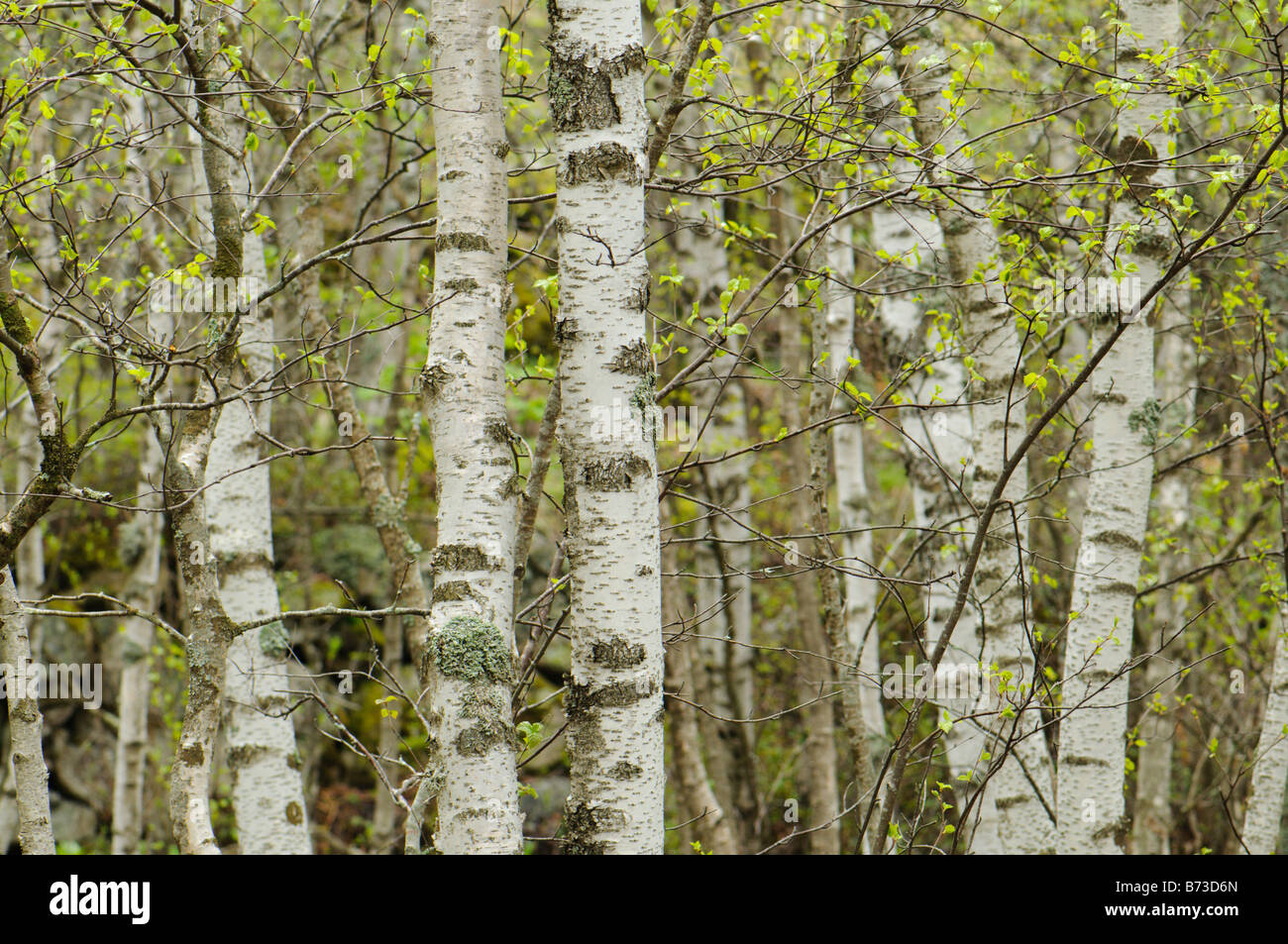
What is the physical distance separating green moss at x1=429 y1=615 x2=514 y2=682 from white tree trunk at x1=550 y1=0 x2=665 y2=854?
219 millimetres

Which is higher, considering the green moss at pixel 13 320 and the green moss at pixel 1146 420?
the green moss at pixel 13 320

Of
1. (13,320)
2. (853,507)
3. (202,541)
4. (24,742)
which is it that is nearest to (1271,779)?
(853,507)

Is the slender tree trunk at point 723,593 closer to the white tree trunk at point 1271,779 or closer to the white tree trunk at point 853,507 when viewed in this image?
the white tree trunk at point 853,507

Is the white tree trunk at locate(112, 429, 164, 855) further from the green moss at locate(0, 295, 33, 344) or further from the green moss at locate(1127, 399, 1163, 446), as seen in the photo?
the green moss at locate(1127, 399, 1163, 446)

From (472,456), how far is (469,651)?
569 mm

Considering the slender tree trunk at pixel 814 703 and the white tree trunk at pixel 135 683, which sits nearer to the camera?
the slender tree trunk at pixel 814 703

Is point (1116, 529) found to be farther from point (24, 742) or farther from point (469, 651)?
point (24, 742)

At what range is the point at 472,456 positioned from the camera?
2.68 meters

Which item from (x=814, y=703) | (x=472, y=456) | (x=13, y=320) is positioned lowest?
(x=814, y=703)

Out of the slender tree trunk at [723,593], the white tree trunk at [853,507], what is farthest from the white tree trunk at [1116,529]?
the slender tree trunk at [723,593]

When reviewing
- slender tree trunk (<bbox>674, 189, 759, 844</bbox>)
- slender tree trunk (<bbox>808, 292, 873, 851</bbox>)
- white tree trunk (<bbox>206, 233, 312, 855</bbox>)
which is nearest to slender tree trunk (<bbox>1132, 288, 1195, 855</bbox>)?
slender tree trunk (<bbox>674, 189, 759, 844</bbox>)

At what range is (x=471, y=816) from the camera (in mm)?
2447

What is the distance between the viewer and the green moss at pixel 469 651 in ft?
8.18
